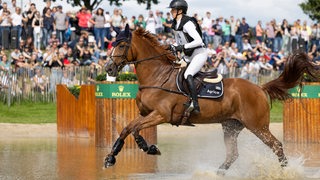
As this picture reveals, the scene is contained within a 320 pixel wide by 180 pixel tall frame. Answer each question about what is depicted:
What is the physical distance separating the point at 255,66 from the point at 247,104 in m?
17.3

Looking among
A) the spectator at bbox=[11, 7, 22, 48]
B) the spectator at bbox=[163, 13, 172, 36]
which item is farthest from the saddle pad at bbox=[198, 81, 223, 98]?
the spectator at bbox=[163, 13, 172, 36]

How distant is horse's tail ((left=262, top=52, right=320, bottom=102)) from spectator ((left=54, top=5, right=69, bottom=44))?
17.1 metres

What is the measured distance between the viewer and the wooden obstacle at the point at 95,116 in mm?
18234

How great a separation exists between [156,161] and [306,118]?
5.63m

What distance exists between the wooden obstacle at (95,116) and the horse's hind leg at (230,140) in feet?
14.4

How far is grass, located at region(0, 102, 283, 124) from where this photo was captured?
25047 mm

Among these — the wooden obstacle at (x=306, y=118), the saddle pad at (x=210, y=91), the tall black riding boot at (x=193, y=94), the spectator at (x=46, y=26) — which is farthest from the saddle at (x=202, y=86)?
the spectator at (x=46, y=26)

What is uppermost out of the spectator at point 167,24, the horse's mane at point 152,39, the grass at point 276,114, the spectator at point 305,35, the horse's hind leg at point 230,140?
the horse's mane at point 152,39

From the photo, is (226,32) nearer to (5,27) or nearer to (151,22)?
(151,22)

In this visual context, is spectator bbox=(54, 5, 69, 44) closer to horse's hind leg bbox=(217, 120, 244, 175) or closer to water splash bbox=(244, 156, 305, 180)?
horse's hind leg bbox=(217, 120, 244, 175)

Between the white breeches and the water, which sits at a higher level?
the white breeches

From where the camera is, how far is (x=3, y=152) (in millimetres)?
17797

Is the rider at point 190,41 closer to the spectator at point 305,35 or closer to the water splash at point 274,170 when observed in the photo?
the water splash at point 274,170

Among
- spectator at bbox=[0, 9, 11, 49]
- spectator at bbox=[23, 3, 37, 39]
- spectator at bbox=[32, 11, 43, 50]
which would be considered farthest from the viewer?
spectator at bbox=[32, 11, 43, 50]
